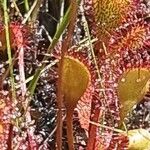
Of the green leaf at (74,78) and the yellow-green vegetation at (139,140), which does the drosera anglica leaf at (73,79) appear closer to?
the green leaf at (74,78)

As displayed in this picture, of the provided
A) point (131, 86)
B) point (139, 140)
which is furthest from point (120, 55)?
point (139, 140)

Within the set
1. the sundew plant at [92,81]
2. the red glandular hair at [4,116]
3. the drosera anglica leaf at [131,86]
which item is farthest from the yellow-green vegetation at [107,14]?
the red glandular hair at [4,116]

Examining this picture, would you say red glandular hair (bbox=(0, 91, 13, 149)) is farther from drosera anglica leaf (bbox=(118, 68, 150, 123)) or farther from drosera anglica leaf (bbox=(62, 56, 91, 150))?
drosera anglica leaf (bbox=(118, 68, 150, 123))

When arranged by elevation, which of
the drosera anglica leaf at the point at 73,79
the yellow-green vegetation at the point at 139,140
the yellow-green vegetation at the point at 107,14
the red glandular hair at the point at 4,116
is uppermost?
the yellow-green vegetation at the point at 107,14

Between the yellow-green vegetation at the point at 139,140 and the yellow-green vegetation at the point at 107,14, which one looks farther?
the yellow-green vegetation at the point at 139,140

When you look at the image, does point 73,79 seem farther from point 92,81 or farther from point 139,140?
point 139,140

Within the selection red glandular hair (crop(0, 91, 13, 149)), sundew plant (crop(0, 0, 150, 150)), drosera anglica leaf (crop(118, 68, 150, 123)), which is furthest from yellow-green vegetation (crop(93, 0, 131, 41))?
red glandular hair (crop(0, 91, 13, 149))

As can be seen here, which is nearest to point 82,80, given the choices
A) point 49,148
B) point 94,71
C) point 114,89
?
point 94,71
